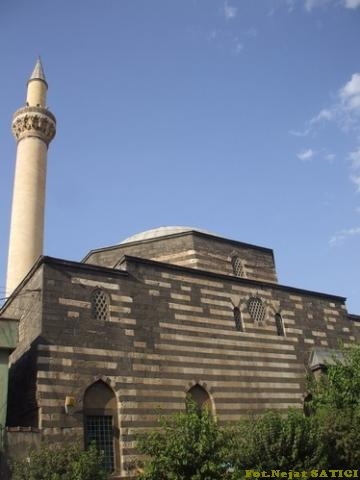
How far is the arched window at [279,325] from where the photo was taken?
19641 mm

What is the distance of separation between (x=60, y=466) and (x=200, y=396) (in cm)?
602

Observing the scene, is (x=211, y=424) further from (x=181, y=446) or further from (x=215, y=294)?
(x=215, y=294)

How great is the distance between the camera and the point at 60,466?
11.2 m

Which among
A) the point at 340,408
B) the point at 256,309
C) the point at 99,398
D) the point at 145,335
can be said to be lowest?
the point at 340,408

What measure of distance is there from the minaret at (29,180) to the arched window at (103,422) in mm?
7825

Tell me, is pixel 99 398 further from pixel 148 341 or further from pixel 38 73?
pixel 38 73

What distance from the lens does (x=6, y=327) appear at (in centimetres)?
1345

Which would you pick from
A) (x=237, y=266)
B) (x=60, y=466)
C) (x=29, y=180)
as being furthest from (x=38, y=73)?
(x=60, y=466)

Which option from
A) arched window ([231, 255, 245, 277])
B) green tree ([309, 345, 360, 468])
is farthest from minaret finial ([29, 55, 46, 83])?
green tree ([309, 345, 360, 468])

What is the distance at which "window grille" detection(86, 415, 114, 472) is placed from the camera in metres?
13.9

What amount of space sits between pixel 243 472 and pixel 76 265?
7287 millimetres

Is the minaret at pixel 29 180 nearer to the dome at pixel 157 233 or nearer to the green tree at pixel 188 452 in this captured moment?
the dome at pixel 157 233

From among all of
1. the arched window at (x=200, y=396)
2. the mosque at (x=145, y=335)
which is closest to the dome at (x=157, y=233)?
the mosque at (x=145, y=335)

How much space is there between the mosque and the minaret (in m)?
0.06
